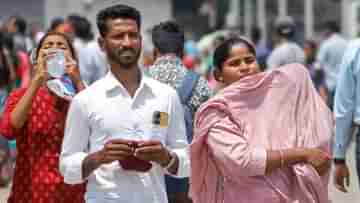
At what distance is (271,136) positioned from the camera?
Answer: 182 inches

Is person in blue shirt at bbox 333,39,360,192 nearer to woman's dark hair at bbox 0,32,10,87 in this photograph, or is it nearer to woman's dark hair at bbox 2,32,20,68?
woman's dark hair at bbox 0,32,10,87

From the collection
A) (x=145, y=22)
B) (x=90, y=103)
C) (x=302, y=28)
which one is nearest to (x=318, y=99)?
(x=90, y=103)

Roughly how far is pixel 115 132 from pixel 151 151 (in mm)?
272

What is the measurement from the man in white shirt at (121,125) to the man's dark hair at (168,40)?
6.38 feet

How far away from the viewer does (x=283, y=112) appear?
181 inches

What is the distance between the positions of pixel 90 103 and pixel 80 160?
0.85 feet

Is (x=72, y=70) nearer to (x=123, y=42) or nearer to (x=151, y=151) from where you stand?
(x=123, y=42)

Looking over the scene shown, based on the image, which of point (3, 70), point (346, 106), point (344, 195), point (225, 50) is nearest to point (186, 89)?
point (346, 106)

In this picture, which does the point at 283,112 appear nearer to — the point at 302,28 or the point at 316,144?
the point at 316,144

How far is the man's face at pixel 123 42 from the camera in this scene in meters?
4.68

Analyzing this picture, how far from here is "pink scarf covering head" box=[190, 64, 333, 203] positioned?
461 cm

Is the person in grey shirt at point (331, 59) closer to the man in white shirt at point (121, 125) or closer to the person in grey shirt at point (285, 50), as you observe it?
the person in grey shirt at point (285, 50)

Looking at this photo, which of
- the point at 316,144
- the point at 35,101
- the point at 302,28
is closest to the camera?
the point at 316,144

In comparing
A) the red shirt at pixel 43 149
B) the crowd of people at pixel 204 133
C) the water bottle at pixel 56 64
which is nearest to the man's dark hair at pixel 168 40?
the water bottle at pixel 56 64
